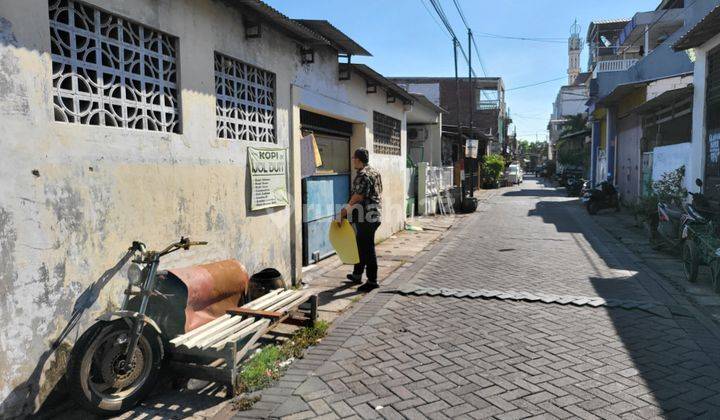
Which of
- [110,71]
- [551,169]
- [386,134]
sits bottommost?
[551,169]

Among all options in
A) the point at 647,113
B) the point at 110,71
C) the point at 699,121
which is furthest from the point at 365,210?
the point at 647,113

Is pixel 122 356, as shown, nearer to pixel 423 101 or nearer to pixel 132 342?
pixel 132 342

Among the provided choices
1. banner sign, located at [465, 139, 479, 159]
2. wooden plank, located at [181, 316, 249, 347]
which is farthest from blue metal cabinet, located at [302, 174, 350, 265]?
banner sign, located at [465, 139, 479, 159]

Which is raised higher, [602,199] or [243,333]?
[602,199]

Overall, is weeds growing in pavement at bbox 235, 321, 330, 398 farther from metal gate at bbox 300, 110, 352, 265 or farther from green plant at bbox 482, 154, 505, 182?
green plant at bbox 482, 154, 505, 182

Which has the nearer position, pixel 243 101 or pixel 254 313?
pixel 254 313

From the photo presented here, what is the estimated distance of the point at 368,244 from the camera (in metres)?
6.74

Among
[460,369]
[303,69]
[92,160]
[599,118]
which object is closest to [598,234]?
[303,69]

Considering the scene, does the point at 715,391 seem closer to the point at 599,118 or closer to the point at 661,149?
the point at 661,149

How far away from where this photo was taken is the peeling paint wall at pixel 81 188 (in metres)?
3.15

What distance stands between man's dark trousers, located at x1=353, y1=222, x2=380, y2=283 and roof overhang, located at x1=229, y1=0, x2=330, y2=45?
8.37ft

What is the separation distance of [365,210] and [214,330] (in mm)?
3065

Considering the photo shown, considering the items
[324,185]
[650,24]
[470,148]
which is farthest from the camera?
[650,24]

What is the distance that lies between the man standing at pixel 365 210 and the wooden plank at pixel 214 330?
2539mm
